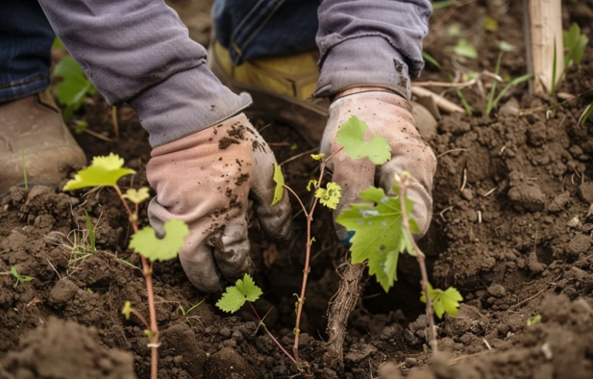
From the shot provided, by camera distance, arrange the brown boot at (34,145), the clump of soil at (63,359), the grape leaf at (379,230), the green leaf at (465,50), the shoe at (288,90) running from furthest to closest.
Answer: the green leaf at (465,50)
the shoe at (288,90)
the brown boot at (34,145)
the grape leaf at (379,230)
the clump of soil at (63,359)

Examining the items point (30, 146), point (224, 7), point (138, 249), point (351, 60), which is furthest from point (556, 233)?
point (30, 146)

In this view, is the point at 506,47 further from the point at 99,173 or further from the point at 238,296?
the point at 99,173

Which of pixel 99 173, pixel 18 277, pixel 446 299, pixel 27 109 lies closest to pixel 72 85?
pixel 27 109

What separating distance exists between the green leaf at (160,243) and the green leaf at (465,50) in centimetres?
227

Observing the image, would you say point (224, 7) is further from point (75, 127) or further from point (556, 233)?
point (556, 233)

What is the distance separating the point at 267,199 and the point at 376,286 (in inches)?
28.2

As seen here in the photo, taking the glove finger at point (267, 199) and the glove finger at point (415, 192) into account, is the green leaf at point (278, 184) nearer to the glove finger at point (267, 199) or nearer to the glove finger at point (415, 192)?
the glove finger at point (267, 199)

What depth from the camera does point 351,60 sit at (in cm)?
193

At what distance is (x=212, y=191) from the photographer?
1.74 m

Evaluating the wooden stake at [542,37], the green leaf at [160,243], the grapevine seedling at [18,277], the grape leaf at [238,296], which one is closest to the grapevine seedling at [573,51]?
the wooden stake at [542,37]

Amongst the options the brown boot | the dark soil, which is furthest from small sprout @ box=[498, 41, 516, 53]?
the brown boot

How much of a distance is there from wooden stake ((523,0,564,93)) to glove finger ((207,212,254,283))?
1457mm

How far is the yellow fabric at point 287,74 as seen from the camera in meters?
2.58

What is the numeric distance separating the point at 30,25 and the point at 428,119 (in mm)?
1620
